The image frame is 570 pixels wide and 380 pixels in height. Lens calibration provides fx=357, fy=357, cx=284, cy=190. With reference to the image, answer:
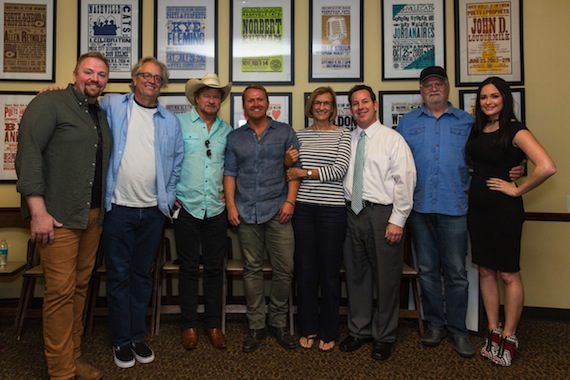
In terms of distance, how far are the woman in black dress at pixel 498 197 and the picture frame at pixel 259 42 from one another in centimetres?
155

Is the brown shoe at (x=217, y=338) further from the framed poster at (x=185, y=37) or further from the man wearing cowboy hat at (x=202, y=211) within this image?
the framed poster at (x=185, y=37)

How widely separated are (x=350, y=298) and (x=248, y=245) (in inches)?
30.7

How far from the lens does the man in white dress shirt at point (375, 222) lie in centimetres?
224

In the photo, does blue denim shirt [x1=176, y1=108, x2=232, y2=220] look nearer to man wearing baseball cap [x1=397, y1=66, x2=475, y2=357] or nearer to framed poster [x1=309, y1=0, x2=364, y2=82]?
framed poster [x1=309, y1=0, x2=364, y2=82]

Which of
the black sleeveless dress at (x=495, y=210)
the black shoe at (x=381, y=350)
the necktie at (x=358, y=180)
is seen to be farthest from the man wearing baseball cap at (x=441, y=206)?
the necktie at (x=358, y=180)

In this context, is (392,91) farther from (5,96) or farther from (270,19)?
(5,96)

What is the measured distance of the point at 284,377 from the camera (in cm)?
205

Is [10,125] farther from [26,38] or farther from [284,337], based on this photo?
[284,337]

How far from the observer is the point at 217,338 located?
2373 millimetres

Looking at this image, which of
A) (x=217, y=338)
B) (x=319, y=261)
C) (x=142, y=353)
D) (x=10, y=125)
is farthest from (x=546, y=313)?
(x=10, y=125)

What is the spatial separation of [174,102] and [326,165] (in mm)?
1555

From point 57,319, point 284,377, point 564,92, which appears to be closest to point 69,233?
point 57,319

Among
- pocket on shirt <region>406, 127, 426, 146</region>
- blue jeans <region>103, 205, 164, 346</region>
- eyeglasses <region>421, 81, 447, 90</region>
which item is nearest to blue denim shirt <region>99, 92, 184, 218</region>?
blue jeans <region>103, 205, 164, 346</region>

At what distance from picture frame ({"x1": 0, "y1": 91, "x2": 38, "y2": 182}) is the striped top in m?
2.47
